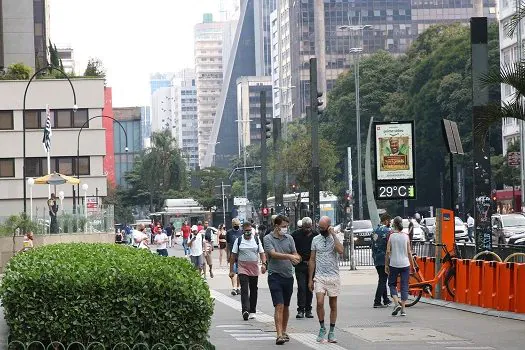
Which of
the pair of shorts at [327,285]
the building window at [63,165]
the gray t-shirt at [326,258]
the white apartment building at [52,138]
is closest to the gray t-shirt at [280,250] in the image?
the gray t-shirt at [326,258]

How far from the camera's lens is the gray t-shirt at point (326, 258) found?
19656mm

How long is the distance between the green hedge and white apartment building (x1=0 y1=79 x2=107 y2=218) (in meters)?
62.6

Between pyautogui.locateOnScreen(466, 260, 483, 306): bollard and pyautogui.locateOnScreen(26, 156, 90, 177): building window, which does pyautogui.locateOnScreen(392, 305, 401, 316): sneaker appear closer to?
pyautogui.locateOnScreen(466, 260, 483, 306): bollard

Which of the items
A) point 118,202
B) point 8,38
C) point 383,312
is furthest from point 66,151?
point 118,202

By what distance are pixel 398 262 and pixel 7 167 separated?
56.1 meters

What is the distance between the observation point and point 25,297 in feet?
46.9

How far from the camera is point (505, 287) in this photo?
24.4 m

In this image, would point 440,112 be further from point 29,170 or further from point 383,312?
point 383,312

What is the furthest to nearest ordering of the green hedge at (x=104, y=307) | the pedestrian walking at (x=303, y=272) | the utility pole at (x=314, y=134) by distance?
the utility pole at (x=314, y=134), the pedestrian walking at (x=303, y=272), the green hedge at (x=104, y=307)

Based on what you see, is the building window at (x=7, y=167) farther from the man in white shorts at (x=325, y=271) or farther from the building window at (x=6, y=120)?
the man in white shorts at (x=325, y=271)

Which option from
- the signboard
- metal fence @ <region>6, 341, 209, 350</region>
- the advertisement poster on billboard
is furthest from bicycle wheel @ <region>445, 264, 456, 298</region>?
the signboard

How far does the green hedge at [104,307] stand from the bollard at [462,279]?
13.1 m

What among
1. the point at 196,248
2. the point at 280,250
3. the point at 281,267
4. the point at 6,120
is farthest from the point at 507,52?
the point at 281,267

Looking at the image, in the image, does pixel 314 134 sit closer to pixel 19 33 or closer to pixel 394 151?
pixel 394 151
